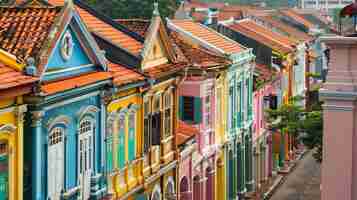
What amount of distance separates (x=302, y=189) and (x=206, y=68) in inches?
606

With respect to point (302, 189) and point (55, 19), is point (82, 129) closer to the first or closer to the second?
point (55, 19)

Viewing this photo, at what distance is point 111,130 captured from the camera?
64.9 ft

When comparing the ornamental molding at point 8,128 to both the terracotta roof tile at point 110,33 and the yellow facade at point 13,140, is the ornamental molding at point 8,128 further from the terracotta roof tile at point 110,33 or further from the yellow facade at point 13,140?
the terracotta roof tile at point 110,33

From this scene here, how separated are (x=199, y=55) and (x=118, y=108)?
38.3ft

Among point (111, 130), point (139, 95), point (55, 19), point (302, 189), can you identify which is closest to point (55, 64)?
point (55, 19)

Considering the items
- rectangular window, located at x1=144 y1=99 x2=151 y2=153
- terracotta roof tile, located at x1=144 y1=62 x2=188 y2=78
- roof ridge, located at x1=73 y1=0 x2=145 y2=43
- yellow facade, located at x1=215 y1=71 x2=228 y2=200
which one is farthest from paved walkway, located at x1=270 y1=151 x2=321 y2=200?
roof ridge, located at x1=73 y1=0 x2=145 y2=43

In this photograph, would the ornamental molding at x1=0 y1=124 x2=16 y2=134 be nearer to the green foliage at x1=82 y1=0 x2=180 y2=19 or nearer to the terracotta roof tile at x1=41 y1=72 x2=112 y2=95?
the terracotta roof tile at x1=41 y1=72 x2=112 y2=95

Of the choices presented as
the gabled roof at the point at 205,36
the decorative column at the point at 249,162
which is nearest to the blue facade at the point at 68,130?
the gabled roof at the point at 205,36

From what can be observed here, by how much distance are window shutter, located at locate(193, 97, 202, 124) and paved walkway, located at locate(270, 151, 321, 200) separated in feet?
39.5

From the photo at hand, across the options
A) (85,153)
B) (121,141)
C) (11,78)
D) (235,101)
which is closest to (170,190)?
(121,141)

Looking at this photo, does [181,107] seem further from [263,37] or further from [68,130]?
[263,37]

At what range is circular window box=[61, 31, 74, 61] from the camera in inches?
655

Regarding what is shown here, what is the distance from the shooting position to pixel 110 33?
904 inches

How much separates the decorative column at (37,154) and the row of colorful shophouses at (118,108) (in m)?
0.02
